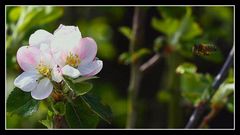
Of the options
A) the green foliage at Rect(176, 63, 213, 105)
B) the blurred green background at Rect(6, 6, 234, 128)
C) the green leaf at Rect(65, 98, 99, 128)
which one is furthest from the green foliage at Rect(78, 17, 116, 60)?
the green leaf at Rect(65, 98, 99, 128)

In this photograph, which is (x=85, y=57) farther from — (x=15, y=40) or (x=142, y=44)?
(x=142, y=44)

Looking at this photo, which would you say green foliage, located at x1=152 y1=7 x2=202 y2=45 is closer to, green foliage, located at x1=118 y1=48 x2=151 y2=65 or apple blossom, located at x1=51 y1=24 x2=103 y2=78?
green foliage, located at x1=118 y1=48 x2=151 y2=65

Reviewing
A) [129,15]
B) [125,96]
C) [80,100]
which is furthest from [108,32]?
[80,100]

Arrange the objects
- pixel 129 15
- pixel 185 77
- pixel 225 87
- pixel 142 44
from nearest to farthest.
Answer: pixel 225 87
pixel 185 77
pixel 142 44
pixel 129 15

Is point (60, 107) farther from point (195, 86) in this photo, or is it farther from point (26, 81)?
point (195, 86)

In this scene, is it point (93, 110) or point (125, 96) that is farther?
point (125, 96)

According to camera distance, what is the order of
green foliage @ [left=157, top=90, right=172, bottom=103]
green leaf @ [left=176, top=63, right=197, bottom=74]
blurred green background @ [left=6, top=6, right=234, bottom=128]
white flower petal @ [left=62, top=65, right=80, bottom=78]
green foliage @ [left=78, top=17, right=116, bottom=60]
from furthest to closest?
1. green foliage @ [left=78, top=17, right=116, bottom=60]
2. green foliage @ [left=157, top=90, right=172, bottom=103]
3. blurred green background @ [left=6, top=6, right=234, bottom=128]
4. green leaf @ [left=176, top=63, right=197, bottom=74]
5. white flower petal @ [left=62, top=65, right=80, bottom=78]

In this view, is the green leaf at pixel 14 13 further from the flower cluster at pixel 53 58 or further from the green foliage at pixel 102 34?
the flower cluster at pixel 53 58
